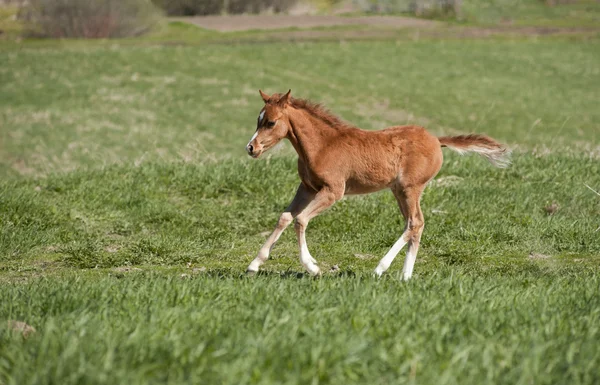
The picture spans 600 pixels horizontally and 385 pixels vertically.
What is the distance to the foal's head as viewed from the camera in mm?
7777

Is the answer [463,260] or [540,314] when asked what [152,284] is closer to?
[540,314]

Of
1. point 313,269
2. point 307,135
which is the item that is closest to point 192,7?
point 307,135

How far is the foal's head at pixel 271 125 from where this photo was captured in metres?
7.78

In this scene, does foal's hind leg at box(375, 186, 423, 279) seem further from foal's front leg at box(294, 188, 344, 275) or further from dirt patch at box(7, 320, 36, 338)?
dirt patch at box(7, 320, 36, 338)

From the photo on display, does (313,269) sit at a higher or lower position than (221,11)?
higher

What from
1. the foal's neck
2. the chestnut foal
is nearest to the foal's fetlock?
the chestnut foal

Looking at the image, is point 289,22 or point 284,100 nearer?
point 284,100

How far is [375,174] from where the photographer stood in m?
8.09

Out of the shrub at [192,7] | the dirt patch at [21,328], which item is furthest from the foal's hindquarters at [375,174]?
the shrub at [192,7]

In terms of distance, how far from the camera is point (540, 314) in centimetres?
577

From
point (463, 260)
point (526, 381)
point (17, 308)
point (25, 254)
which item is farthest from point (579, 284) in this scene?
point (25, 254)

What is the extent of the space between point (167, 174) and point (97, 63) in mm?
22526

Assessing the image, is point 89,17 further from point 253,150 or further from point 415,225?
point 415,225

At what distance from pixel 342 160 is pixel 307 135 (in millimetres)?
429
